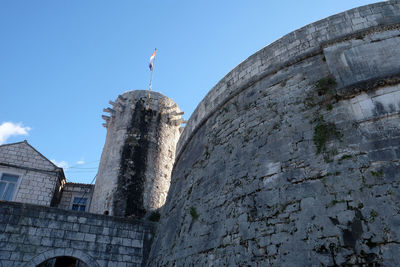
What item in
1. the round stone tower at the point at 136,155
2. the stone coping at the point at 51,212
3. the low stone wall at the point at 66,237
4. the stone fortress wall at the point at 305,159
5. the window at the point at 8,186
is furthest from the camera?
the window at the point at 8,186

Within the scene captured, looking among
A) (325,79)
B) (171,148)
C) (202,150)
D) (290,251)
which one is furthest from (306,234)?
(171,148)

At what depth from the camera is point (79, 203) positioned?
534 inches

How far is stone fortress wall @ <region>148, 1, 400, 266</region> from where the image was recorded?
3.68m

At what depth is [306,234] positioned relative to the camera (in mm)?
3811

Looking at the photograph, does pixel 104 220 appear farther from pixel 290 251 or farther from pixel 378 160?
pixel 378 160

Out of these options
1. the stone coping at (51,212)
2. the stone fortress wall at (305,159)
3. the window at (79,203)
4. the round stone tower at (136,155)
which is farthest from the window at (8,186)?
the stone fortress wall at (305,159)

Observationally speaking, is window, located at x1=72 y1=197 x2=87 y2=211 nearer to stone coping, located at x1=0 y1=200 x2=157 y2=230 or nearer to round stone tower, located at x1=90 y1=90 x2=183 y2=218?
round stone tower, located at x1=90 y1=90 x2=183 y2=218

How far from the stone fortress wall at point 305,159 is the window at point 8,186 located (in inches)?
286

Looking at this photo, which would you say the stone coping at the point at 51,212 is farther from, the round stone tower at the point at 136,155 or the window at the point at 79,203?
the window at the point at 79,203

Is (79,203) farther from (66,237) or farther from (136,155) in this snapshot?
(66,237)

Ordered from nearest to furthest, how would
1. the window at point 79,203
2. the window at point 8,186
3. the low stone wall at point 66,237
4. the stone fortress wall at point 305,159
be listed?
the stone fortress wall at point 305,159 < the low stone wall at point 66,237 < the window at point 8,186 < the window at point 79,203

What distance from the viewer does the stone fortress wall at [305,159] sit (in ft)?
12.1

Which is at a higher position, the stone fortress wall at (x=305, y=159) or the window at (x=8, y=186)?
the window at (x=8, y=186)

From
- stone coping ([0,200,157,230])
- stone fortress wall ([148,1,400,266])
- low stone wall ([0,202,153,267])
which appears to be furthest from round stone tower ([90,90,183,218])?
stone fortress wall ([148,1,400,266])
